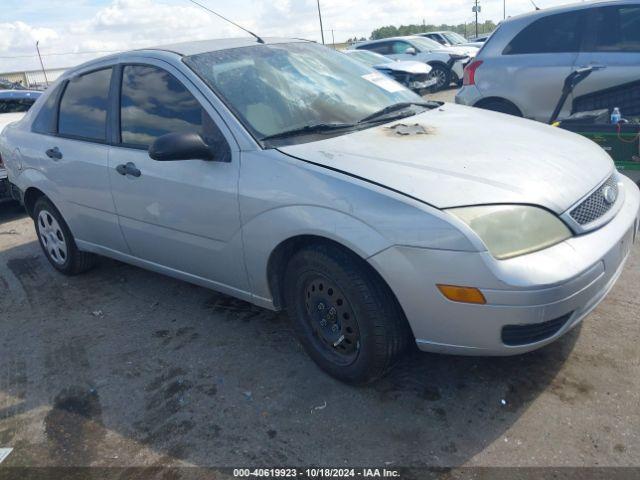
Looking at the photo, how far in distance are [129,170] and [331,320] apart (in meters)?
1.66

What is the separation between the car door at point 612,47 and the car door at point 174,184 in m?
4.46

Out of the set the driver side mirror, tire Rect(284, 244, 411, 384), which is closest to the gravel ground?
tire Rect(284, 244, 411, 384)

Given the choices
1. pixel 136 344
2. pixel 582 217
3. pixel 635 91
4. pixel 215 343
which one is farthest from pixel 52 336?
pixel 635 91

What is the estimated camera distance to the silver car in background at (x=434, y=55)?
15.7 metres

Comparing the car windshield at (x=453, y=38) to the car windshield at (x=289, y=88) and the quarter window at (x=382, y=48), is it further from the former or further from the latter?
the car windshield at (x=289, y=88)

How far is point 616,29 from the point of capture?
6211mm

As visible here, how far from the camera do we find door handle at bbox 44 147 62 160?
4.39 m

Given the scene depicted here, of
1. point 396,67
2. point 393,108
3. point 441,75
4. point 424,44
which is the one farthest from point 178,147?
point 424,44

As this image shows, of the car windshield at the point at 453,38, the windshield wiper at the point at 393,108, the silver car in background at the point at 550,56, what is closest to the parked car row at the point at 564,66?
the silver car in background at the point at 550,56

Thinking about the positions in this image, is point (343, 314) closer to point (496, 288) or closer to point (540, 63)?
point (496, 288)

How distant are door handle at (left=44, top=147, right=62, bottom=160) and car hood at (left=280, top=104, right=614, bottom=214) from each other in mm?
2185

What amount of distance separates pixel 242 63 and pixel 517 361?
2.32m

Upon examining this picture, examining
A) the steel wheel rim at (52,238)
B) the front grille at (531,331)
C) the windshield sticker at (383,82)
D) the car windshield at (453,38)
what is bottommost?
the car windshield at (453,38)

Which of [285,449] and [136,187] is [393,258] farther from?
[136,187]
